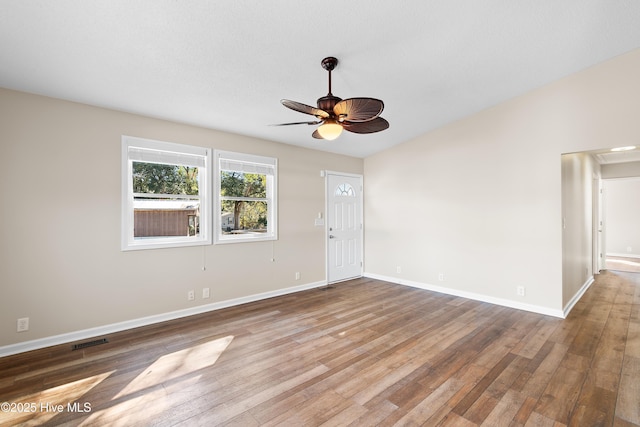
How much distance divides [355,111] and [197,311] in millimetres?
3409

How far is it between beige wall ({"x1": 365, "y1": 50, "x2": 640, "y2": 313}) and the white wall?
18.8 feet

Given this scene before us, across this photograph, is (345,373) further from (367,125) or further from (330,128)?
(367,125)

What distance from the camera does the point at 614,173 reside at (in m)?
6.25

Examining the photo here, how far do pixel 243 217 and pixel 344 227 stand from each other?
87.9 inches

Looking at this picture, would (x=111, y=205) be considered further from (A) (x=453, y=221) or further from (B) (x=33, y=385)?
(A) (x=453, y=221)

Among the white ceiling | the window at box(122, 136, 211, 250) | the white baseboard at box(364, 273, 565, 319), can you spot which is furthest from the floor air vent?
the white baseboard at box(364, 273, 565, 319)

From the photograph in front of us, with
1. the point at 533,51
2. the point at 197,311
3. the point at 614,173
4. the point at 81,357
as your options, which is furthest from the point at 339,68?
the point at 614,173

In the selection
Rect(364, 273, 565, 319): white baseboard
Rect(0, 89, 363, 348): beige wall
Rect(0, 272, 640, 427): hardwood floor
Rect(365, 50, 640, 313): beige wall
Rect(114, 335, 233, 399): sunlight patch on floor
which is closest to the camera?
Rect(0, 272, 640, 427): hardwood floor

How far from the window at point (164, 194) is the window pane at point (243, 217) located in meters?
0.30

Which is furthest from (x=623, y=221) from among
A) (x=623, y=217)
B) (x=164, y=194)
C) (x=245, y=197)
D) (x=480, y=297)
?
(x=164, y=194)

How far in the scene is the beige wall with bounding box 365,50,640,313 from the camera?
342 centimetres

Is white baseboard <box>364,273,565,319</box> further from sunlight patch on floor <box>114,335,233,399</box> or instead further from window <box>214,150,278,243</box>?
sunlight patch on floor <box>114,335,233,399</box>

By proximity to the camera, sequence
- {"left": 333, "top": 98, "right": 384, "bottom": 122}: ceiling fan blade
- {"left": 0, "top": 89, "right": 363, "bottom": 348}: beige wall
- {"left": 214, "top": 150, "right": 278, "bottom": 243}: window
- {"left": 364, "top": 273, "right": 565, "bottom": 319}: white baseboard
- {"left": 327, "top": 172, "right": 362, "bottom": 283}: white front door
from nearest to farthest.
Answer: {"left": 333, "top": 98, "right": 384, "bottom": 122}: ceiling fan blade < {"left": 0, "top": 89, "right": 363, "bottom": 348}: beige wall < {"left": 364, "top": 273, "right": 565, "bottom": 319}: white baseboard < {"left": 214, "top": 150, "right": 278, "bottom": 243}: window < {"left": 327, "top": 172, "right": 362, "bottom": 283}: white front door

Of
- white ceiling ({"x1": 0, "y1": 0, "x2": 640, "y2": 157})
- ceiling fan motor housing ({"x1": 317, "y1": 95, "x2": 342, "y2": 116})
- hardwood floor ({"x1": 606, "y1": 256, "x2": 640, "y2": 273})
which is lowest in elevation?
hardwood floor ({"x1": 606, "y1": 256, "x2": 640, "y2": 273})
